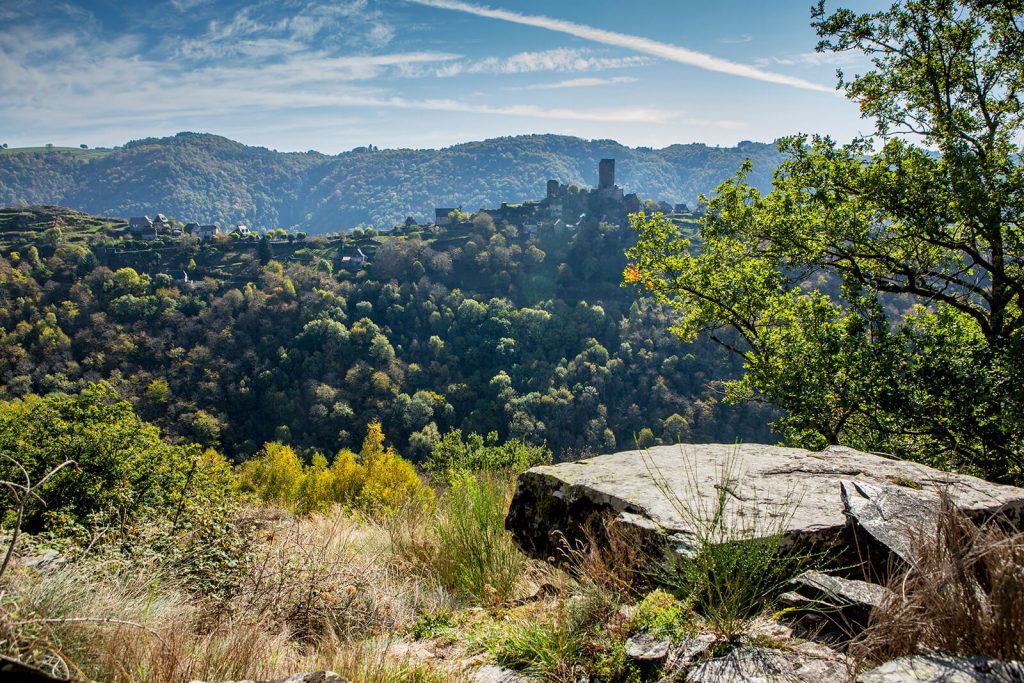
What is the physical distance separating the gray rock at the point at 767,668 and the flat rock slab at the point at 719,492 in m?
0.54

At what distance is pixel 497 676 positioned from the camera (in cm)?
243

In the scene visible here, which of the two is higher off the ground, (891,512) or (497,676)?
(891,512)

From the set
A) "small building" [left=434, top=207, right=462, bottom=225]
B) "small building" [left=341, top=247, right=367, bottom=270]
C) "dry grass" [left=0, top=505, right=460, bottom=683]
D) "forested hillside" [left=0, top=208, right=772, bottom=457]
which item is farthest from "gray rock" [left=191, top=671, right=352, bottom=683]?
"small building" [left=434, top=207, right=462, bottom=225]

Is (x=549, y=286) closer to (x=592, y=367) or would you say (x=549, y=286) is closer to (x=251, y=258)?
(x=592, y=367)

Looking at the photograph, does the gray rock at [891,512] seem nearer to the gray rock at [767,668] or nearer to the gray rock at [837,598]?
the gray rock at [837,598]

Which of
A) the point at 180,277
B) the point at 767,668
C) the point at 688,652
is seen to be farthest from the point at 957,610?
the point at 180,277

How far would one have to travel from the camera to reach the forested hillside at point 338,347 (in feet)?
186

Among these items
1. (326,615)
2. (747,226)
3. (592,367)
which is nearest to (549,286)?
(592,367)

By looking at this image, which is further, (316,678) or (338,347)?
(338,347)

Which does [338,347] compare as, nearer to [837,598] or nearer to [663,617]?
[663,617]

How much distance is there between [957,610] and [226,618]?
345cm

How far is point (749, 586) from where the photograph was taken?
248 cm

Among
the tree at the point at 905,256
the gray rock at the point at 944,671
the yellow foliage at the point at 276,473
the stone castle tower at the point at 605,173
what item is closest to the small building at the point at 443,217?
the stone castle tower at the point at 605,173

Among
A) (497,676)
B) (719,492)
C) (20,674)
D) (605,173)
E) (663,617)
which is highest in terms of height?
(605,173)
